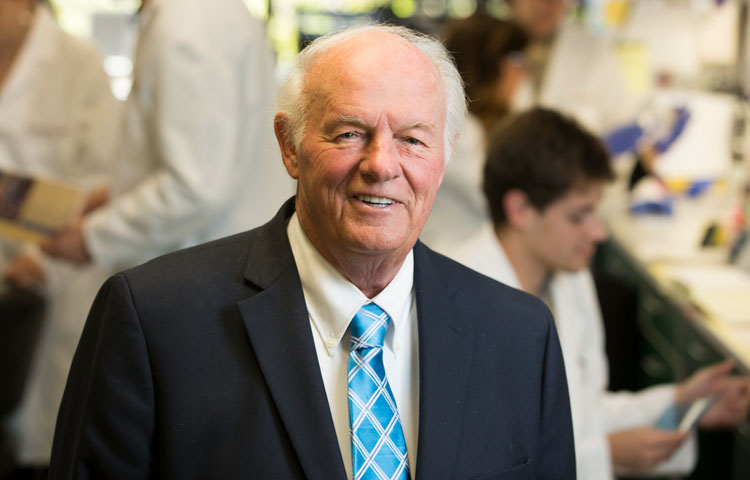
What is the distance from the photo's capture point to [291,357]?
53.5 inches

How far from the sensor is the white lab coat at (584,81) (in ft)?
15.5

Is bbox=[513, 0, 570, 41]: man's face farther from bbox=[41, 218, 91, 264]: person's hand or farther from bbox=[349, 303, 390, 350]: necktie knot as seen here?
bbox=[349, 303, 390, 350]: necktie knot

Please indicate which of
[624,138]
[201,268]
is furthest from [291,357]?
[624,138]

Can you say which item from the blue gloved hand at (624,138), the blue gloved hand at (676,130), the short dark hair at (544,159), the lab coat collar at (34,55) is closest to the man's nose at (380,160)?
the short dark hair at (544,159)

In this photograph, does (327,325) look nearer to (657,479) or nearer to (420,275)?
(420,275)

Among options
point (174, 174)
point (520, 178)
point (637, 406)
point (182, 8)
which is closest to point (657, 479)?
point (637, 406)

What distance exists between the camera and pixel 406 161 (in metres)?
1.34

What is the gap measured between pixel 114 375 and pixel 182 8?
4.44 ft

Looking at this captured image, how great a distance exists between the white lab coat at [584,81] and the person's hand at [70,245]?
257 centimetres

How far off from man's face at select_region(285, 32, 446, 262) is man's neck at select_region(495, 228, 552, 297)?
100cm

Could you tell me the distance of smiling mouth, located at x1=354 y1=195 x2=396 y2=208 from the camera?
4.39 feet

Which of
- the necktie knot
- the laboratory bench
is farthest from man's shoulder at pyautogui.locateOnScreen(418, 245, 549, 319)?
the laboratory bench

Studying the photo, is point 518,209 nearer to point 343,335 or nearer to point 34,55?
point 343,335

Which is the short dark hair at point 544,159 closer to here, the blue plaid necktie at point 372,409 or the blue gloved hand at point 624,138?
the blue plaid necktie at point 372,409
